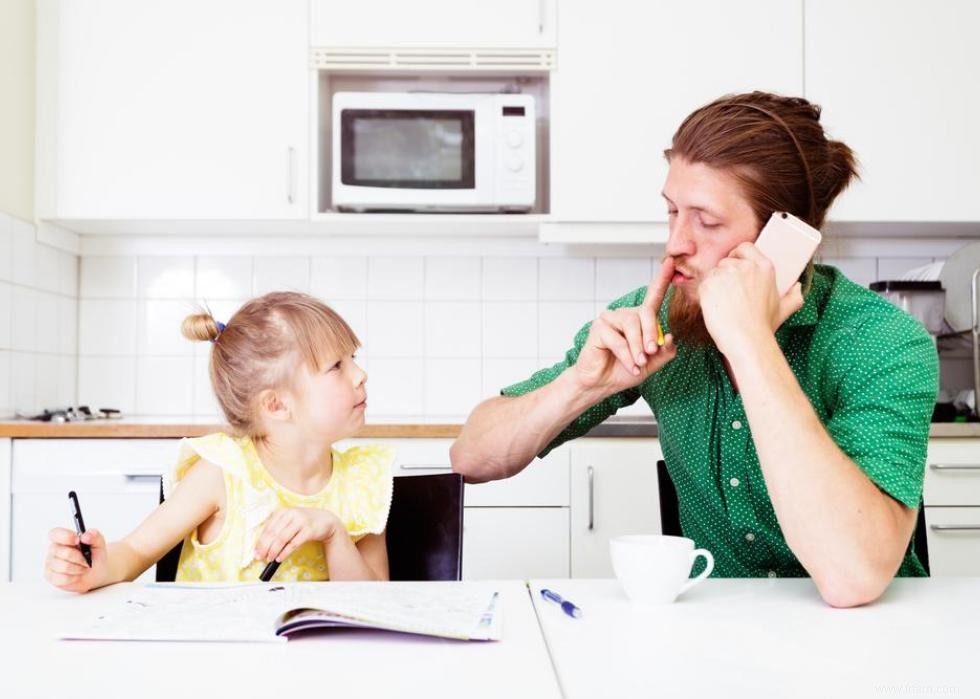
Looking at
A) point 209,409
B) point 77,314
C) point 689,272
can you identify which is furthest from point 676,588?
point 77,314

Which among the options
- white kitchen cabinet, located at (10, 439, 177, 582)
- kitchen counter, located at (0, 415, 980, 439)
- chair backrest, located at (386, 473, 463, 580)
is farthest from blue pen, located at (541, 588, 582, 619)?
white kitchen cabinet, located at (10, 439, 177, 582)

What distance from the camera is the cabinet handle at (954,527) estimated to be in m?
2.37

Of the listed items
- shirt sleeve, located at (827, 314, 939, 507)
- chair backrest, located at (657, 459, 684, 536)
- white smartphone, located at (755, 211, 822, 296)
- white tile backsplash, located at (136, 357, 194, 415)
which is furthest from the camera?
white tile backsplash, located at (136, 357, 194, 415)

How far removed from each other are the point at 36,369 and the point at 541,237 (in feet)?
4.79

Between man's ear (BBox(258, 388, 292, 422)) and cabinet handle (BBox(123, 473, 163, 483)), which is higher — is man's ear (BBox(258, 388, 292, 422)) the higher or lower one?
the higher one

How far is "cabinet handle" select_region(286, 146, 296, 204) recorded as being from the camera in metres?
2.66

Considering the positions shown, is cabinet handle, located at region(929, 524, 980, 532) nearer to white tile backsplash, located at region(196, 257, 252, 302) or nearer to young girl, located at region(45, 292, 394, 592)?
young girl, located at region(45, 292, 394, 592)

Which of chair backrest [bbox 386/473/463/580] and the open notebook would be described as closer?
the open notebook

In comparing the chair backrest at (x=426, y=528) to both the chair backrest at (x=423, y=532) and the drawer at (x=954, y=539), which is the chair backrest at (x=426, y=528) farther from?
the drawer at (x=954, y=539)

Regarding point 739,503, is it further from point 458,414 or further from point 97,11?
point 97,11

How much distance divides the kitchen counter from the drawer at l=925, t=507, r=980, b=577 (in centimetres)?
19

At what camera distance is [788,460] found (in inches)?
39.9

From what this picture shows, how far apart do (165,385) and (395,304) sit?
2.43 feet

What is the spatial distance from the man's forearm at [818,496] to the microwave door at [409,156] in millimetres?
1706
